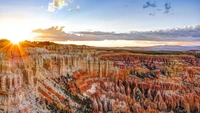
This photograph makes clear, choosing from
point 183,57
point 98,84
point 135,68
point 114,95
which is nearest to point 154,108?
point 114,95

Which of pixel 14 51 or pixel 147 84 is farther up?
pixel 14 51

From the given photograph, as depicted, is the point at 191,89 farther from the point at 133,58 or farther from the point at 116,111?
the point at 116,111

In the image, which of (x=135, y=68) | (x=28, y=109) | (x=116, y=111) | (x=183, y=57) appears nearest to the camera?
(x=28, y=109)

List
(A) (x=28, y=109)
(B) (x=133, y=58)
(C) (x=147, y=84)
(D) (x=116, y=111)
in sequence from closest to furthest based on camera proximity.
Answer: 1. (A) (x=28, y=109)
2. (D) (x=116, y=111)
3. (C) (x=147, y=84)
4. (B) (x=133, y=58)

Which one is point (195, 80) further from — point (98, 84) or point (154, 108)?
point (98, 84)

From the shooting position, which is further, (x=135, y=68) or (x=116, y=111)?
(x=135, y=68)

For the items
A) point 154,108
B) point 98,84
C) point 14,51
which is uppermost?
point 14,51
